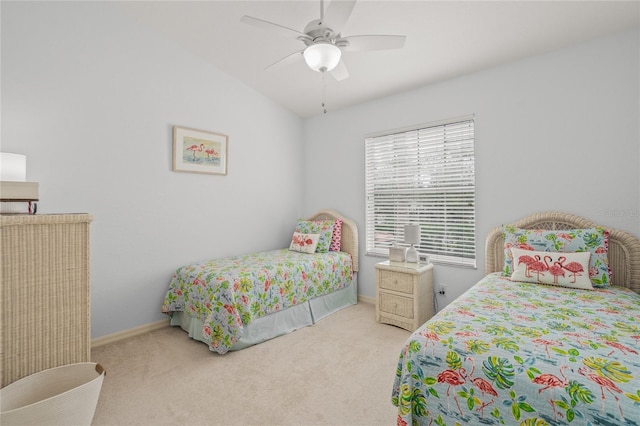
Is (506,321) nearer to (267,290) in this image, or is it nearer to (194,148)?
(267,290)

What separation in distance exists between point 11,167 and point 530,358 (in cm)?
318

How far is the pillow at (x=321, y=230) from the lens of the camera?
3860mm

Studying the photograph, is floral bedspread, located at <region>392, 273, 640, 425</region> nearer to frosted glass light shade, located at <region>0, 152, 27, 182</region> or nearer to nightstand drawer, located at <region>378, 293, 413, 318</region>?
nightstand drawer, located at <region>378, 293, 413, 318</region>

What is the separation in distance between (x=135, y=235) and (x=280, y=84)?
2.39m

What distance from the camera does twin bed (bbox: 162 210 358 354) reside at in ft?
8.37

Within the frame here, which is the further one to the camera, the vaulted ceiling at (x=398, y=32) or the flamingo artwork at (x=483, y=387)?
the vaulted ceiling at (x=398, y=32)

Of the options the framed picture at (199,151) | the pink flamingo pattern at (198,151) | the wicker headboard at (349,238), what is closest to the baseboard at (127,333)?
the framed picture at (199,151)

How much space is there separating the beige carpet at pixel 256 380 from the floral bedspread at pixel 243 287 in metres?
0.26

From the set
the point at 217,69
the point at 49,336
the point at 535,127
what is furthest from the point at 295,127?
the point at 49,336

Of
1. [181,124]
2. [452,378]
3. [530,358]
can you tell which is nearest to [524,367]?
[530,358]

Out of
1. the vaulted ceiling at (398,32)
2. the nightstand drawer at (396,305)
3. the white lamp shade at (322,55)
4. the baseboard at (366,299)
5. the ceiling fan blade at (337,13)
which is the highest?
the vaulted ceiling at (398,32)

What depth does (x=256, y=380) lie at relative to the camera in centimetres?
216

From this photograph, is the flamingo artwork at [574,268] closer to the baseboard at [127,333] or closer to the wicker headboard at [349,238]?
the wicker headboard at [349,238]

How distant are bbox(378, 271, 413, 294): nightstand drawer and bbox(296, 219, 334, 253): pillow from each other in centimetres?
91
